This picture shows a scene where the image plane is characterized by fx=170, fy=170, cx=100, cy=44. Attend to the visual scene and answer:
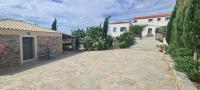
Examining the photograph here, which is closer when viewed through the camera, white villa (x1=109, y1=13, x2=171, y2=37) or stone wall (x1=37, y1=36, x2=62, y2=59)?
stone wall (x1=37, y1=36, x2=62, y2=59)

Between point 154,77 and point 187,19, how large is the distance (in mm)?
3170

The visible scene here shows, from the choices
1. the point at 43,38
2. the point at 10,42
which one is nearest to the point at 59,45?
the point at 43,38

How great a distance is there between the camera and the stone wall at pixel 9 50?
10.9 m

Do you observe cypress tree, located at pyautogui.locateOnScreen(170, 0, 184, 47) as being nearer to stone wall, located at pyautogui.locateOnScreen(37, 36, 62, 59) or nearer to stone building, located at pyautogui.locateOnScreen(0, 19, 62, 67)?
stone building, located at pyautogui.locateOnScreen(0, 19, 62, 67)

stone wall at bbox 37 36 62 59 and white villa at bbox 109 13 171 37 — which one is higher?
white villa at bbox 109 13 171 37

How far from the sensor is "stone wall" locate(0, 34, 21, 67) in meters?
10.9

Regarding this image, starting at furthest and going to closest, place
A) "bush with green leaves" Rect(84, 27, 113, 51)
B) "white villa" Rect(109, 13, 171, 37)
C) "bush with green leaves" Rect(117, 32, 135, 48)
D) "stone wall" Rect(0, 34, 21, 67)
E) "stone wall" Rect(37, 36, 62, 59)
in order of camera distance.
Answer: "white villa" Rect(109, 13, 171, 37) < "bush with green leaves" Rect(117, 32, 135, 48) < "bush with green leaves" Rect(84, 27, 113, 51) < "stone wall" Rect(37, 36, 62, 59) < "stone wall" Rect(0, 34, 21, 67)

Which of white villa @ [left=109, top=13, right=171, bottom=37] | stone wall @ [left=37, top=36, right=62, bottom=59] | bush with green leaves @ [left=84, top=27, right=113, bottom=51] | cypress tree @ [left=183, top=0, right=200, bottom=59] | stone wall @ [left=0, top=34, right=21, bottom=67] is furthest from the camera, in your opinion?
white villa @ [left=109, top=13, right=171, bottom=37]

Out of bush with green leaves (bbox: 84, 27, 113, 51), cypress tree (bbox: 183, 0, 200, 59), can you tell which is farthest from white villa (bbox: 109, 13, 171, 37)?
cypress tree (bbox: 183, 0, 200, 59)

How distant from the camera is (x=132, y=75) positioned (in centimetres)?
808

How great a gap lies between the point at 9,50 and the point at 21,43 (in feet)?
4.30

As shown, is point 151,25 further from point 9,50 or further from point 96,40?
point 9,50

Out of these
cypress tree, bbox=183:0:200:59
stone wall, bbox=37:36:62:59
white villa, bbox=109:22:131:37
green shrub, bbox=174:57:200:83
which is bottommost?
green shrub, bbox=174:57:200:83

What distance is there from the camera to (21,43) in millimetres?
12672
